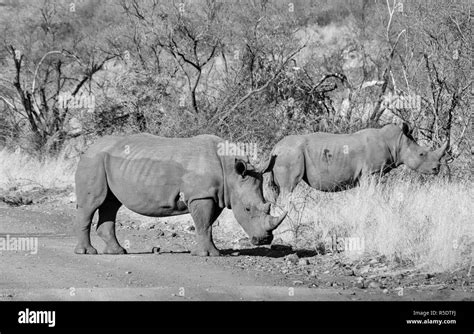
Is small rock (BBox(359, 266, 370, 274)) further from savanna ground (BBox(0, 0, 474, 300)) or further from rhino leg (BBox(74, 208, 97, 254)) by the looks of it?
rhino leg (BBox(74, 208, 97, 254))

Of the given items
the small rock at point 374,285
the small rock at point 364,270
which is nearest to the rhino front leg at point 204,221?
the small rock at point 364,270

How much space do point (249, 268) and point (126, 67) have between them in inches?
465

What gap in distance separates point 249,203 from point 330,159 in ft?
11.7

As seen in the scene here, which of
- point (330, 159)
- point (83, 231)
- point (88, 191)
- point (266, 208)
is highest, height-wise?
point (330, 159)

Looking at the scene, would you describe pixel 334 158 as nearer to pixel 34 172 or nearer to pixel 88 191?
pixel 88 191

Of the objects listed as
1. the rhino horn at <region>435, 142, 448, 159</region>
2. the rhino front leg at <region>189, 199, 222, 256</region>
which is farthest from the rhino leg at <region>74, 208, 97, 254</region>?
the rhino horn at <region>435, 142, 448, 159</region>

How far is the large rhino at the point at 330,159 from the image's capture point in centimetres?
1409

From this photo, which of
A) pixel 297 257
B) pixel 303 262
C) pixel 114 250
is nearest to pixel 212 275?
pixel 303 262

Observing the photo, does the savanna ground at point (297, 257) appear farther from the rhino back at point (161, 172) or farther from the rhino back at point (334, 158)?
the rhino back at point (161, 172)

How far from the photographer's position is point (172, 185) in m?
11.0

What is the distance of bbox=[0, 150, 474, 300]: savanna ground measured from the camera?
8.98m

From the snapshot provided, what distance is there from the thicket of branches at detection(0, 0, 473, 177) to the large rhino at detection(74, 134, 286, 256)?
5.90 m

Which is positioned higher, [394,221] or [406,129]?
[406,129]

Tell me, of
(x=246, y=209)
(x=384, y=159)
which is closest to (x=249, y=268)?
(x=246, y=209)
